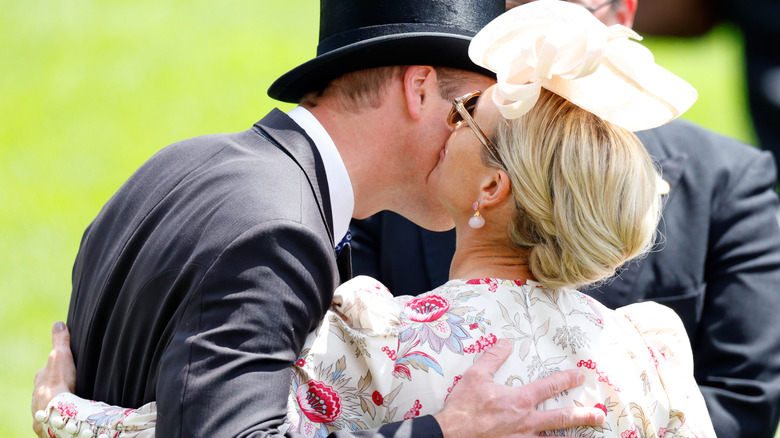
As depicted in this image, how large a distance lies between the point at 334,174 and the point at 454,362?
0.66m

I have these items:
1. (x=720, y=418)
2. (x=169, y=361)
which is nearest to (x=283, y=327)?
(x=169, y=361)

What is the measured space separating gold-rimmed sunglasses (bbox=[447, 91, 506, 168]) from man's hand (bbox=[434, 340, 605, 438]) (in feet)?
1.63

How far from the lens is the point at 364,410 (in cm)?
211

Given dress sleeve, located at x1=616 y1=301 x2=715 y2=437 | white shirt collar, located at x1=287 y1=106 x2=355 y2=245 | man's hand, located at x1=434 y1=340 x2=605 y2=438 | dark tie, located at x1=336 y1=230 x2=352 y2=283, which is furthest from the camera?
dark tie, located at x1=336 y1=230 x2=352 y2=283

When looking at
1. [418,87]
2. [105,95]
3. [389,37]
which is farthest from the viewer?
[105,95]

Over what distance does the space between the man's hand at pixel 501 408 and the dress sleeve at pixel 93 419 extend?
655mm

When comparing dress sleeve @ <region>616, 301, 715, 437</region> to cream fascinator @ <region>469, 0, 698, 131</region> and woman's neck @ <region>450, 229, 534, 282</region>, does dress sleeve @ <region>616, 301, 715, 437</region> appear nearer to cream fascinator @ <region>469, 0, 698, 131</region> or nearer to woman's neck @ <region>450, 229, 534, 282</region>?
woman's neck @ <region>450, 229, 534, 282</region>

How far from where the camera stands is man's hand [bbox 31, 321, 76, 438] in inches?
93.2

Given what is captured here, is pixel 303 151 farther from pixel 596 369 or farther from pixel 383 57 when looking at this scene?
pixel 596 369

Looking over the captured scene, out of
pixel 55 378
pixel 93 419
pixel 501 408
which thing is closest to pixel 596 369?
pixel 501 408

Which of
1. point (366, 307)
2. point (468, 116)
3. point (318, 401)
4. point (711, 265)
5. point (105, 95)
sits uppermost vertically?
point (468, 116)

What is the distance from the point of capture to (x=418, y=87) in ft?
8.92

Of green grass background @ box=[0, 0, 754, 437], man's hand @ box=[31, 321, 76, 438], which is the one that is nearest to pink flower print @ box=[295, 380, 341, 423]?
man's hand @ box=[31, 321, 76, 438]

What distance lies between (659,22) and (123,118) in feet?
17.3
